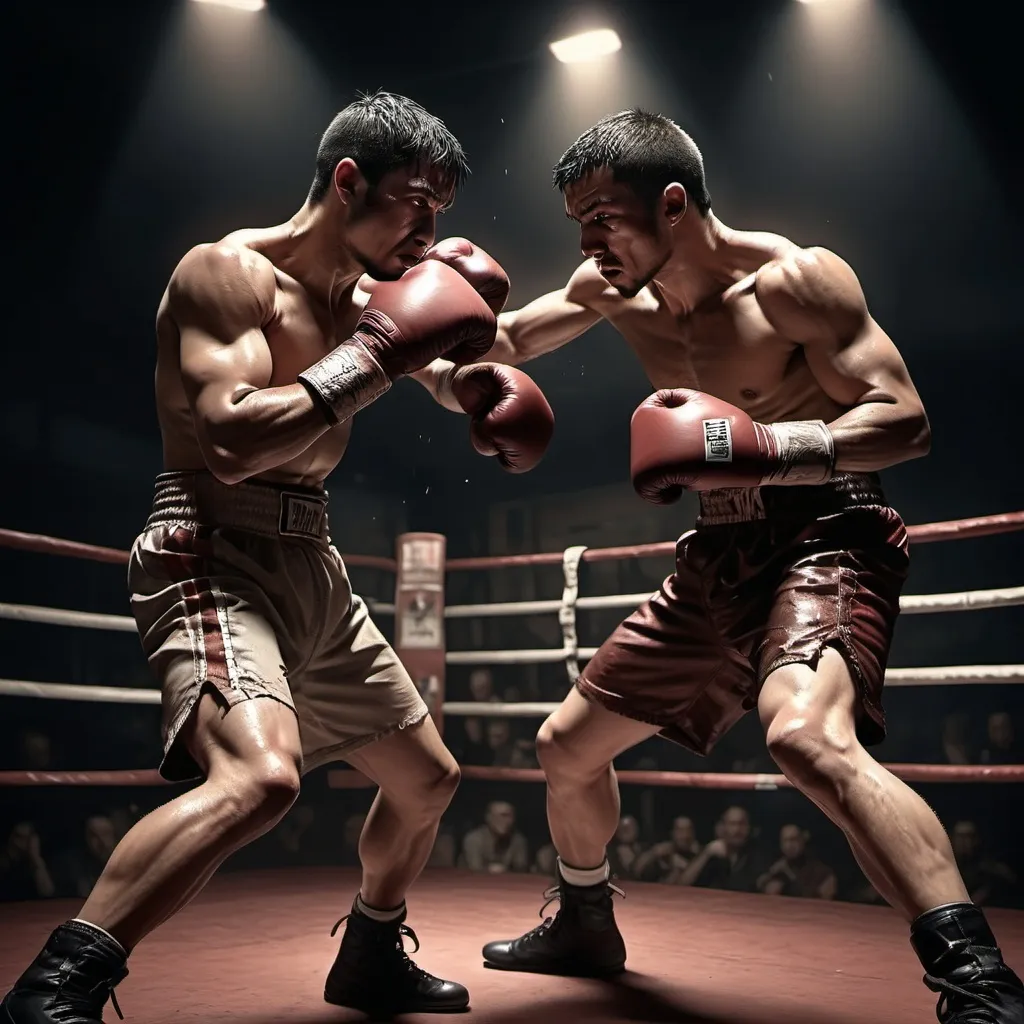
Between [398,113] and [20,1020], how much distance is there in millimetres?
1565

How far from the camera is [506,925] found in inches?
114

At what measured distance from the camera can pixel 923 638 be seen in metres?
3.58

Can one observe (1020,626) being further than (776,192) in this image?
No

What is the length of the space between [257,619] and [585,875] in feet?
3.18

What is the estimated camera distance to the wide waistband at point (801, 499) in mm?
2021

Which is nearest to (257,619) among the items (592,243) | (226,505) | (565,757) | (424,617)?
(226,505)

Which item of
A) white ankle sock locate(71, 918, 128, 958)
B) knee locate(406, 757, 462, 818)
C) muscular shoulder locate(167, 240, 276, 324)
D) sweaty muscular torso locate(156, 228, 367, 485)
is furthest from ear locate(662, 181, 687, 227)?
white ankle sock locate(71, 918, 128, 958)

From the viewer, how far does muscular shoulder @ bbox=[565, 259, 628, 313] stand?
7.98 ft

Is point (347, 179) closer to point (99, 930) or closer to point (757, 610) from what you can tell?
point (757, 610)

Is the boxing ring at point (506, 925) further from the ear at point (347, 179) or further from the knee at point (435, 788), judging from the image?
the ear at point (347, 179)

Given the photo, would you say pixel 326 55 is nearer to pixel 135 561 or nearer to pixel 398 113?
pixel 398 113

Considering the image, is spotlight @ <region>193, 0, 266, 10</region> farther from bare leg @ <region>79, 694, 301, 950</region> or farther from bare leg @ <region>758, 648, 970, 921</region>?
bare leg @ <region>758, 648, 970, 921</region>

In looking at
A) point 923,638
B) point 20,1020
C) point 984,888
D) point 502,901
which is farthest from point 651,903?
point 20,1020

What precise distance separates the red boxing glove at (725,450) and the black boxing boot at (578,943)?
0.95 meters
